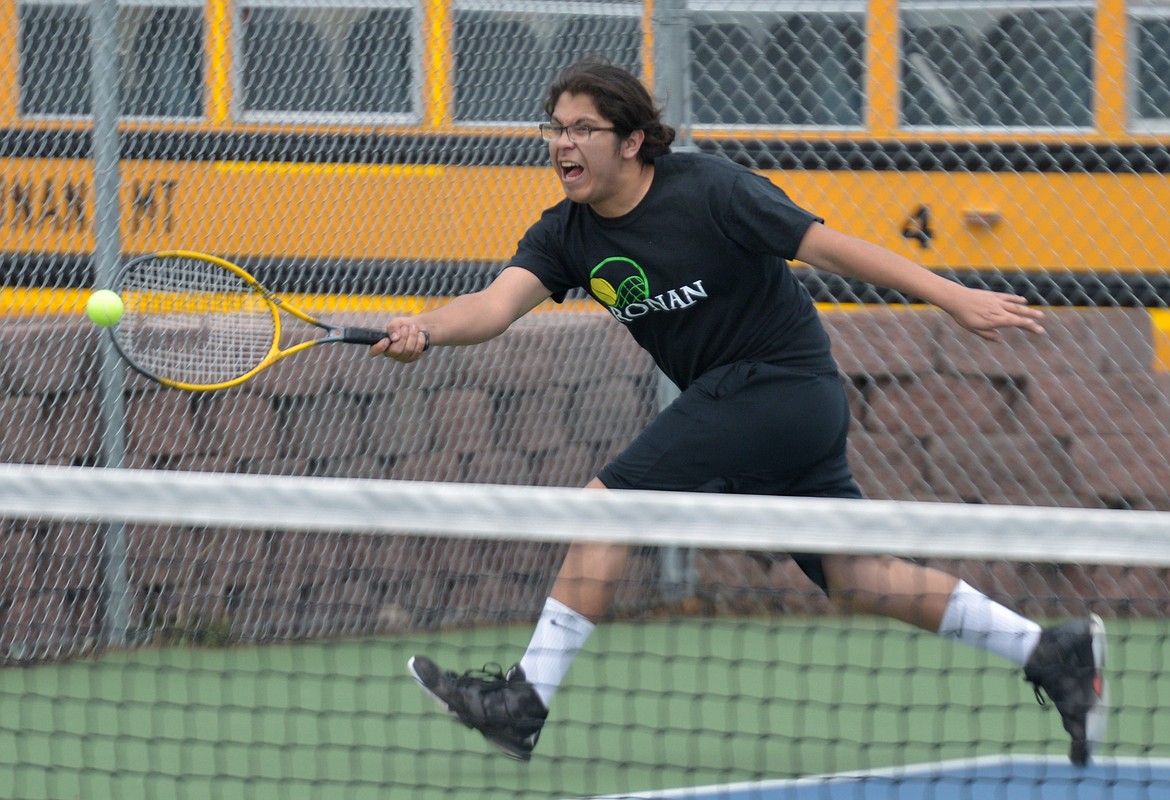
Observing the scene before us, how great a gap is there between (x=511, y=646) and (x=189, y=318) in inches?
51.2

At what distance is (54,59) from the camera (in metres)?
5.23

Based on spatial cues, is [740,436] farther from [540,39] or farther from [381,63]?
[381,63]

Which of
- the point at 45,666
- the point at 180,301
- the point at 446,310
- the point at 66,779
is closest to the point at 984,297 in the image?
the point at 446,310

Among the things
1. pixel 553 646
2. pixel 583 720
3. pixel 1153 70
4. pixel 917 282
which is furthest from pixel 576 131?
pixel 1153 70

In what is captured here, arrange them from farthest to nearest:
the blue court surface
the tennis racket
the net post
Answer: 1. the net post
2. the tennis racket
3. the blue court surface

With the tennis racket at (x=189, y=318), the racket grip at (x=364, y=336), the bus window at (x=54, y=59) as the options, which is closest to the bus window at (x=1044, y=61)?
the tennis racket at (x=189, y=318)

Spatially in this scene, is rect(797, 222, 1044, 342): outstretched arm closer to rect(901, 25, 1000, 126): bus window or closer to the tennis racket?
the tennis racket

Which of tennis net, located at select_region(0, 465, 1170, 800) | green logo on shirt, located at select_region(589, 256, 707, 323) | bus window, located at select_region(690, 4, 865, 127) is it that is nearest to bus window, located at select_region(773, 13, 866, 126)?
bus window, located at select_region(690, 4, 865, 127)

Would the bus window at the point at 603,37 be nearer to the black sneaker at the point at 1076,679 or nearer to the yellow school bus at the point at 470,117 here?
the yellow school bus at the point at 470,117

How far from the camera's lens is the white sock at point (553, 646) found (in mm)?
3207

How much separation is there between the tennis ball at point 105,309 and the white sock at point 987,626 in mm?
1913

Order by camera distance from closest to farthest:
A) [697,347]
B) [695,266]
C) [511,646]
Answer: [695,266]
[697,347]
[511,646]

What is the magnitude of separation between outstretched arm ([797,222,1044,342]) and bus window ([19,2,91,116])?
3.04 m

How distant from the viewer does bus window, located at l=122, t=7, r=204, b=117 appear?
521 cm
